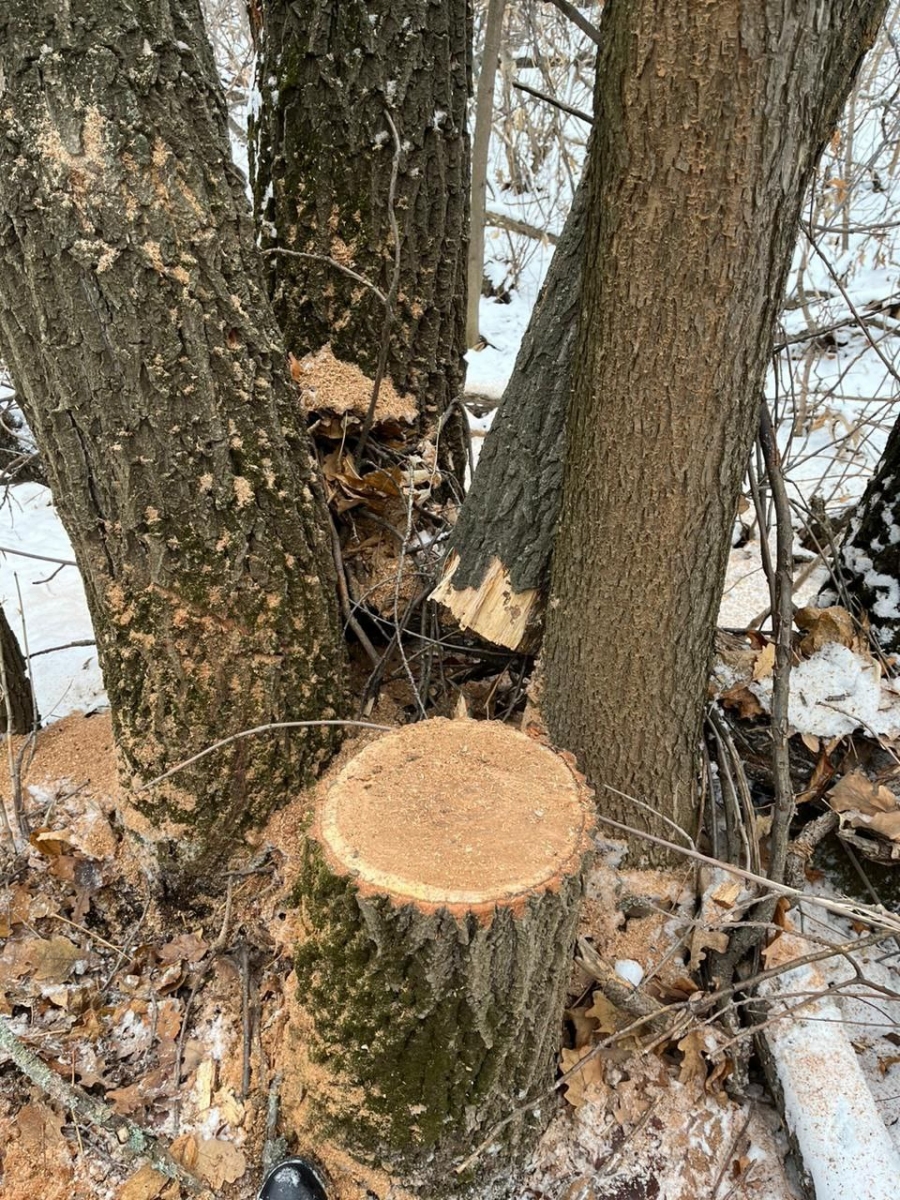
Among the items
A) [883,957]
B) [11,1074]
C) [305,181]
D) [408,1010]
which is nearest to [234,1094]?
[11,1074]

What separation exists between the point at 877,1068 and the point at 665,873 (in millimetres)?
713

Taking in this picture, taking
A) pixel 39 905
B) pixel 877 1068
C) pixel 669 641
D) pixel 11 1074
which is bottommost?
pixel 877 1068

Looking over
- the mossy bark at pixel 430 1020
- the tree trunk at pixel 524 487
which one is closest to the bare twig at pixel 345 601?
the tree trunk at pixel 524 487

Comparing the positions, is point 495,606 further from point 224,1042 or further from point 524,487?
point 224,1042

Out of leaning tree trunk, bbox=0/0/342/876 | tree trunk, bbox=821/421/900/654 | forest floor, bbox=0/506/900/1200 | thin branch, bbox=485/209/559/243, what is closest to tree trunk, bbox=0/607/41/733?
forest floor, bbox=0/506/900/1200

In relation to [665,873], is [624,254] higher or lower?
higher

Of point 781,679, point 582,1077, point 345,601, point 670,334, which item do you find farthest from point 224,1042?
point 670,334

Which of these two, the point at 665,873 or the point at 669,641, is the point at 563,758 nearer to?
the point at 669,641

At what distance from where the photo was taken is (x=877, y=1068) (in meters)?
1.90

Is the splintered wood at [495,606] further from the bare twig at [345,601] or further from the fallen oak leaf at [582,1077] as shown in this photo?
the fallen oak leaf at [582,1077]

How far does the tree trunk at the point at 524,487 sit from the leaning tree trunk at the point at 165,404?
1.16 ft

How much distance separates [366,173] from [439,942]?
194cm

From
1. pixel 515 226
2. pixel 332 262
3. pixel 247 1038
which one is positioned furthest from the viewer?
pixel 515 226

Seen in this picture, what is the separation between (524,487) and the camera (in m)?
1.75
